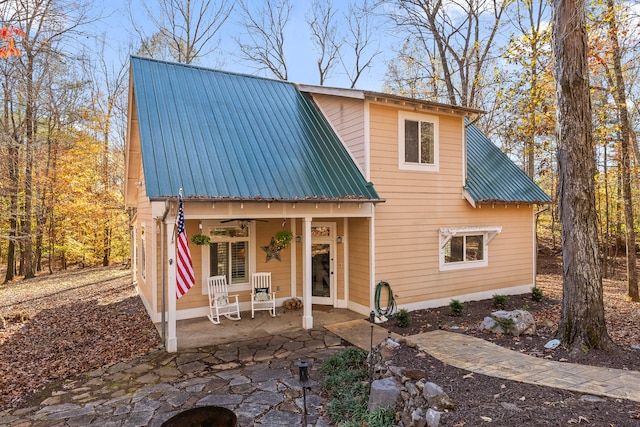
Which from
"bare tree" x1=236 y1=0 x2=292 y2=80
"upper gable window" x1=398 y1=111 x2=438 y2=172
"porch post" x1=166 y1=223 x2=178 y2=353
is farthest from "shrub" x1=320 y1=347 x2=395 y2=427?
"bare tree" x1=236 y1=0 x2=292 y2=80

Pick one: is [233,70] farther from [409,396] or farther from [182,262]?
[409,396]

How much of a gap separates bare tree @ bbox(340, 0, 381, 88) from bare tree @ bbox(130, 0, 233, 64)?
6.66 meters

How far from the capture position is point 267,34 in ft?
67.2

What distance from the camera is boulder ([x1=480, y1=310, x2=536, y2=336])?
687 centimetres

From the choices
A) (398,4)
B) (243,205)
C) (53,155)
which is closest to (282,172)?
(243,205)

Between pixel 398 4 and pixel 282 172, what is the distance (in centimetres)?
1194

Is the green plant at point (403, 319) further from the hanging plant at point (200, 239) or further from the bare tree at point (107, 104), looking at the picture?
the bare tree at point (107, 104)

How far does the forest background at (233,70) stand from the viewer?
15.1m

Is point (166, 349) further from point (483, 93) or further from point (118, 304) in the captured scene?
point (483, 93)

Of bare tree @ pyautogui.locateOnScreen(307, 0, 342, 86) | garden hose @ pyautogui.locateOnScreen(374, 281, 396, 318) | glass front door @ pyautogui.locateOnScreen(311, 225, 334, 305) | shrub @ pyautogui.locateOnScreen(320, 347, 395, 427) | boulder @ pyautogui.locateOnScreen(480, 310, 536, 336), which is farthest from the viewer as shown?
bare tree @ pyautogui.locateOnScreen(307, 0, 342, 86)

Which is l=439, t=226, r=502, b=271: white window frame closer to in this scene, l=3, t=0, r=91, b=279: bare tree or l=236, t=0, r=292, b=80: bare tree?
l=3, t=0, r=91, b=279: bare tree

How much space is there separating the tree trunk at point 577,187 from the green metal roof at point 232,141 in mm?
3760

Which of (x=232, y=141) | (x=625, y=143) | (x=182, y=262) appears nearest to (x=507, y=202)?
(x=625, y=143)

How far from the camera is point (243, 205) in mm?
7164
